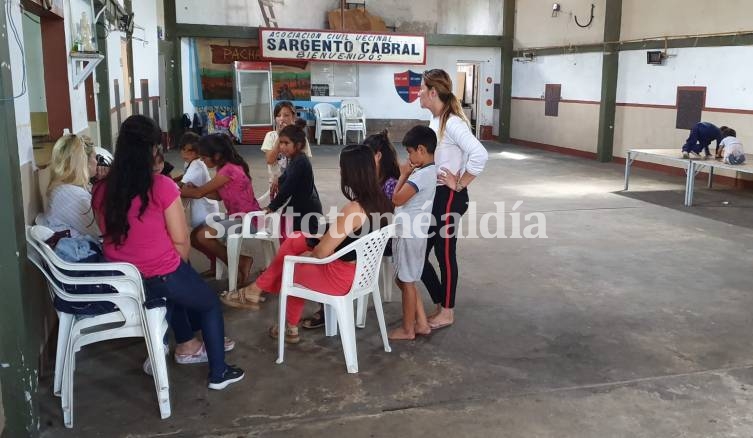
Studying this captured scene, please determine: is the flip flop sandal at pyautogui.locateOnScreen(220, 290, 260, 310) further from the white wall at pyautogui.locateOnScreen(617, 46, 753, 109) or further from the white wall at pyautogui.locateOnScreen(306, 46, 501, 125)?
the white wall at pyautogui.locateOnScreen(306, 46, 501, 125)

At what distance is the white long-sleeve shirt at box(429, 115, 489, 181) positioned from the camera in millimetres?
3352

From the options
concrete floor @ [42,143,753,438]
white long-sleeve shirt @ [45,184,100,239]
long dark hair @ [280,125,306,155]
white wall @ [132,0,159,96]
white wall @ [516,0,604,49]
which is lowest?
concrete floor @ [42,143,753,438]

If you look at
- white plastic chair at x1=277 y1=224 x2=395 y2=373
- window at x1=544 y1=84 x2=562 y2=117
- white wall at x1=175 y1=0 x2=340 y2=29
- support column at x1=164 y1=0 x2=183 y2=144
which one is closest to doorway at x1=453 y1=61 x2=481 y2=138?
window at x1=544 y1=84 x2=562 y2=117

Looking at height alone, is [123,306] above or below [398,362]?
above

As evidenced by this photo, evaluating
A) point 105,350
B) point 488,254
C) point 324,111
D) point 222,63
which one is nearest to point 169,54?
point 222,63

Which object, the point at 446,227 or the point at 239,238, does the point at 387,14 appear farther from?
the point at 446,227

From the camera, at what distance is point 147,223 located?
2598 mm

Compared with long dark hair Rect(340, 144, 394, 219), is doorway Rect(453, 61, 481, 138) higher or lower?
higher

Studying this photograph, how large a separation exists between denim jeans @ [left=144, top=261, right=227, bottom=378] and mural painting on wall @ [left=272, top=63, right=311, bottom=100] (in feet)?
37.4

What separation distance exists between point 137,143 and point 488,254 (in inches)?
130

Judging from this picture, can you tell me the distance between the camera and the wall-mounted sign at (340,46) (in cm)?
1312

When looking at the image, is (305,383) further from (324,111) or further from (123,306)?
(324,111)

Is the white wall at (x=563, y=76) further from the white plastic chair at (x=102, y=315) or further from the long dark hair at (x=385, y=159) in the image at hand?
the white plastic chair at (x=102, y=315)

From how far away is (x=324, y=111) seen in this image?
551 inches
